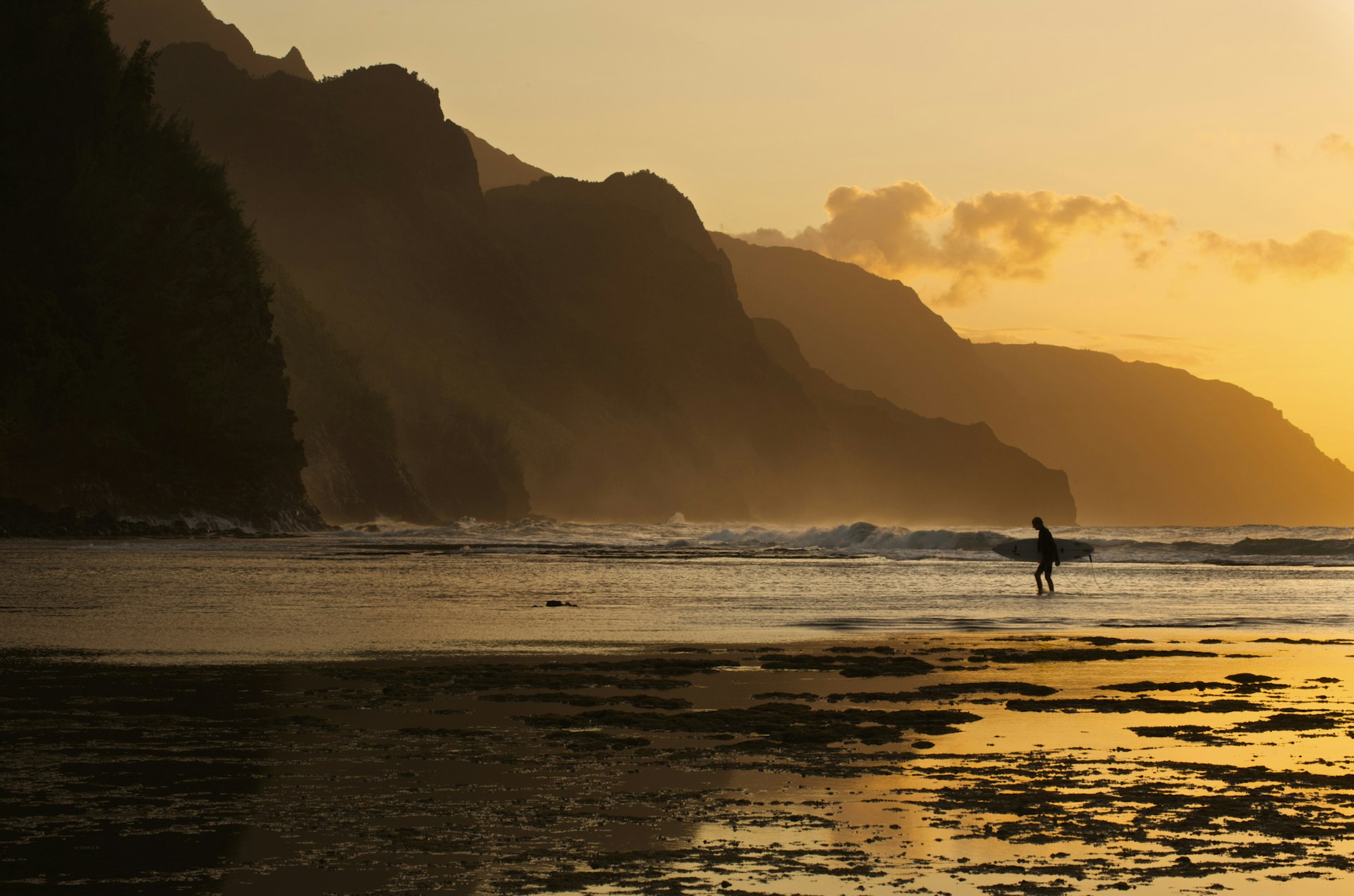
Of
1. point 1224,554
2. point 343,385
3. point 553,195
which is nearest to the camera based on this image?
point 1224,554

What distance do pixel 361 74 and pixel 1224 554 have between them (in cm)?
13551

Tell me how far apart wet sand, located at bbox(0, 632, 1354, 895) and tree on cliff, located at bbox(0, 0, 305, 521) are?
4457cm

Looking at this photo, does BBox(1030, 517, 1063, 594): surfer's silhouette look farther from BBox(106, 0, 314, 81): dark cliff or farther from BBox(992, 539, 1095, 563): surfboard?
BBox(106, 0, 314, 81): dark cliff

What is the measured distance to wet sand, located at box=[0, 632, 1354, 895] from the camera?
608cm

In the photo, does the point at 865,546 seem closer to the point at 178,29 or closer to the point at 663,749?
the point at 663,749

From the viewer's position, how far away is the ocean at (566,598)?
16.7m

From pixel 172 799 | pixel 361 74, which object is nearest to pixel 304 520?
pixel 172 799

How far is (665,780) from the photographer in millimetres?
8203

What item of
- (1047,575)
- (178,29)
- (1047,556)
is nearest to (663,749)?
(1047,575)

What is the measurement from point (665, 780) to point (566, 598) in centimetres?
1688

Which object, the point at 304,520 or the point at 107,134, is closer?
the point at 107,134

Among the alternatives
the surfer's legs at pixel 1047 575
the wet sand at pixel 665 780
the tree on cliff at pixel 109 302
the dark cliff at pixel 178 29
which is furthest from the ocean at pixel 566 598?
the dark cliff at pixel 178 29

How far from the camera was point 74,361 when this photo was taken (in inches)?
2162

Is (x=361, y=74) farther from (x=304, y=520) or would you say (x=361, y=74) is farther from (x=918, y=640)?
(x=918, y=640)
